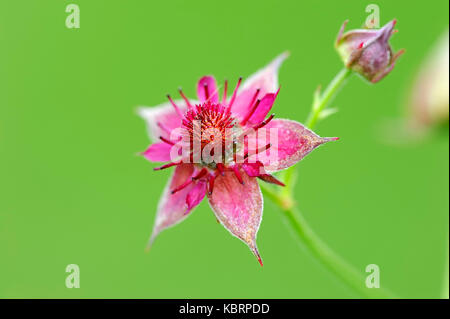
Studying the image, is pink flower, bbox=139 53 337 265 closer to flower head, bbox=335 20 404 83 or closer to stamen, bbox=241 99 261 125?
stamen, bbox=241 99 261 125

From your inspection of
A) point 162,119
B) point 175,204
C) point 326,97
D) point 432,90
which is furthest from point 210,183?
point 432,90

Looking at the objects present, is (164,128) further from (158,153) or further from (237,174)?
(237,174)

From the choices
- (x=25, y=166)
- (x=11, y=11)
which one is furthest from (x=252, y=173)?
(x=11, y=11)

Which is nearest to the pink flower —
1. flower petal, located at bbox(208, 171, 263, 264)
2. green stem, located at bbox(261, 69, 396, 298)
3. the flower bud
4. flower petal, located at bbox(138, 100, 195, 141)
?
flower petal, located at bbox(208, 171, 263, 264)

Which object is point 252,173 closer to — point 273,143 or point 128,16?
point 273,143

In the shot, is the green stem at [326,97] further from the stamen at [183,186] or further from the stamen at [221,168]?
the stamen at [183,186]

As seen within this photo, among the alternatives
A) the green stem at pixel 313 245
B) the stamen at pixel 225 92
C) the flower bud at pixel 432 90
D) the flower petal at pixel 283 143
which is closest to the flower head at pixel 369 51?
the green stem at pixel 313 245

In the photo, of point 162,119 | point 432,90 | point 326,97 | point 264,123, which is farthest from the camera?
point 432,90
